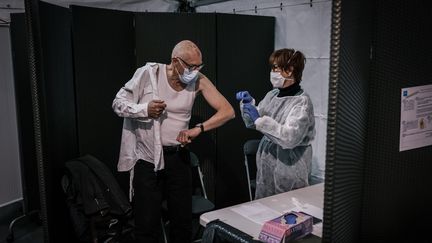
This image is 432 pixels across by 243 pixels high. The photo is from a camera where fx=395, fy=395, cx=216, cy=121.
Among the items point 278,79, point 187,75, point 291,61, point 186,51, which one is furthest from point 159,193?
point 291,61

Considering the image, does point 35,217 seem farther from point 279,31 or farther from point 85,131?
point 279,31

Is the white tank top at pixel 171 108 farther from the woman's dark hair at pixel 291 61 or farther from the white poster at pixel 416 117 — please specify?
the white poster at pixel 416 117

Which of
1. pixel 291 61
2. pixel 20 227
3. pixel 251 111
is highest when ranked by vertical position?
pixel 291 61

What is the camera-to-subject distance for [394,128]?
72 cm

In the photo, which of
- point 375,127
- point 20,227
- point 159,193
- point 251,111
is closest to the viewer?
point 375,127

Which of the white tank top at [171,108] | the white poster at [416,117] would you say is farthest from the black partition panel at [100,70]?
the white poster at [416,117]

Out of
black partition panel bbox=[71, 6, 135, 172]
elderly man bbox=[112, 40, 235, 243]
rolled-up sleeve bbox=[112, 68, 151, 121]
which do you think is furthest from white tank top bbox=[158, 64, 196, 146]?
black partition panel bbox=[71, 6, 135, 172]

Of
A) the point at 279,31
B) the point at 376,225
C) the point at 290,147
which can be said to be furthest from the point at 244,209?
the point at 279,31

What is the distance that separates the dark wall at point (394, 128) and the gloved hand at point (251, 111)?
3.86 feet

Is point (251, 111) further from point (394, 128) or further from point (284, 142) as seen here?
point (394, 128)

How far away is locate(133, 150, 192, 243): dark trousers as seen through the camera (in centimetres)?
210

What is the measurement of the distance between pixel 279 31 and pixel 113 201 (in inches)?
82.0

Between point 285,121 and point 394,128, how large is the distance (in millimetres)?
1229

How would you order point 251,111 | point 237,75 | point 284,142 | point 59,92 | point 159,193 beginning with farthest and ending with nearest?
1. point 237,75
2. point 59,92
3. point 159,193
4. point 251,111
5. point 284,142
